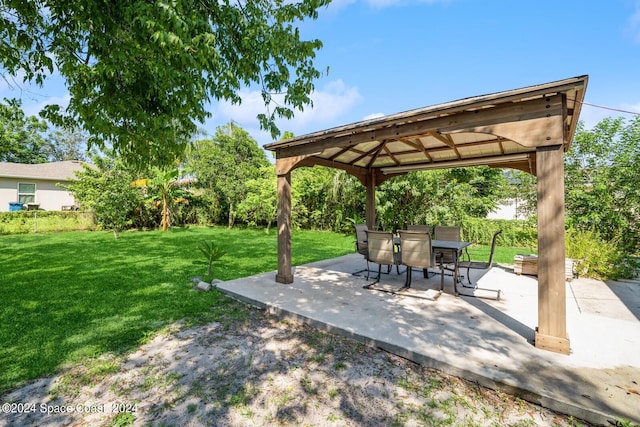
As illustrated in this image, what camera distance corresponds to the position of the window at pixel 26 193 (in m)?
20.5

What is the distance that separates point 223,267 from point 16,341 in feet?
14.8

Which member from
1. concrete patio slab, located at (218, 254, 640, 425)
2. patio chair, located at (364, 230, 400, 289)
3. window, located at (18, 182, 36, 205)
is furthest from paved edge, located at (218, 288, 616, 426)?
window, located at (18, 182, 36, 205)

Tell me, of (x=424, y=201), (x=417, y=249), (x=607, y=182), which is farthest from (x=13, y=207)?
(x=607, y=182)

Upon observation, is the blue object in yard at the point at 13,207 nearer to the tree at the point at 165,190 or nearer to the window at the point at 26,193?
the window at the point at 26,193

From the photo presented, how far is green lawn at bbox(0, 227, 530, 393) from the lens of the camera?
12.0 ft

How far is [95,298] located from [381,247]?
17.7ft

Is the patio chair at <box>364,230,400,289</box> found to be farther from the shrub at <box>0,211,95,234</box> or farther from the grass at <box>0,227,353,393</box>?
the shrub at <box>0,211,95,234</box>

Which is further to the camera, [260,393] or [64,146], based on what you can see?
[64,146]

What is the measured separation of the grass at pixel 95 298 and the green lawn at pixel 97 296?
0.01 meters

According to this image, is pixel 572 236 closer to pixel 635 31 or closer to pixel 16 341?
pixel 635 31

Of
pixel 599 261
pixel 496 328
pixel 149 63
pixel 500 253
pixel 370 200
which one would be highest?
pixel 149 63

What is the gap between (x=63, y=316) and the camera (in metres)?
4.64

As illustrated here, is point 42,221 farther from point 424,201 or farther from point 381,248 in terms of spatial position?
point 424,201

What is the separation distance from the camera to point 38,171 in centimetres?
2169
